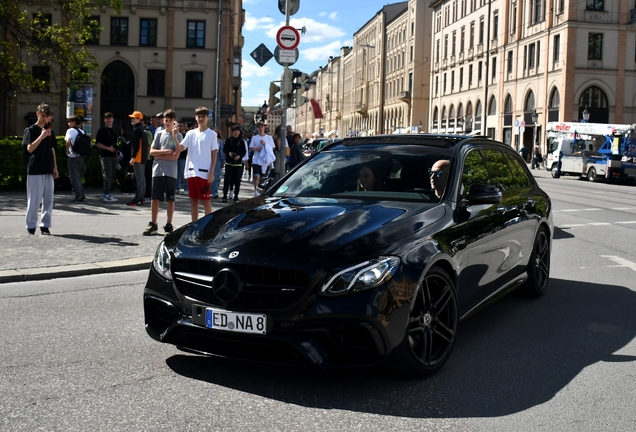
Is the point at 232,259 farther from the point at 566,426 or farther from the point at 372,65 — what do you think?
the point at 372,65

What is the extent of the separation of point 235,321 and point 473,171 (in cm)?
271

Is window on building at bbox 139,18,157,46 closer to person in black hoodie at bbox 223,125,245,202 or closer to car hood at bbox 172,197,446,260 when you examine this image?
person in black hoodie at bbox 223,125,245,202

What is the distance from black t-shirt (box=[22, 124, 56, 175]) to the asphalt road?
437cm

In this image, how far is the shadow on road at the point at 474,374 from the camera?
4.32 metres

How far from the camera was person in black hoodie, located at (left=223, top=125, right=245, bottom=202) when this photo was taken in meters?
17.7

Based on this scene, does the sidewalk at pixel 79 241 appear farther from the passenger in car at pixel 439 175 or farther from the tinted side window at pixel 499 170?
the passenger in car at pixel 439 175

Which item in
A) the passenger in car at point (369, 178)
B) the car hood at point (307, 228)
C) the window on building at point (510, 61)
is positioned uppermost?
the window on building at point (510, 61)

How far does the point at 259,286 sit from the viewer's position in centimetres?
439

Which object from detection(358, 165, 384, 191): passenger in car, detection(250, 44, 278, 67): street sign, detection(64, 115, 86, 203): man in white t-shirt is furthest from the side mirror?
detection(250, 44, 278, 67): street sign

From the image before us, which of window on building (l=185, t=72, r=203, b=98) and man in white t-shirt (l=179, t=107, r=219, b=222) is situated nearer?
man in white t-shirt (l=179, t=107, r=219, b=222)

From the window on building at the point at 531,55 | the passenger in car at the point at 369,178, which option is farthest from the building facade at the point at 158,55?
the passenger in car at the point at 369,178

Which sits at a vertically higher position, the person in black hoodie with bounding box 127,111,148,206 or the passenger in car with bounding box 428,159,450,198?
the person in black hoodie with bounding box 127,111,148,206

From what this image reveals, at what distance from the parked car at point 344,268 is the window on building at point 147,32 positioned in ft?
170

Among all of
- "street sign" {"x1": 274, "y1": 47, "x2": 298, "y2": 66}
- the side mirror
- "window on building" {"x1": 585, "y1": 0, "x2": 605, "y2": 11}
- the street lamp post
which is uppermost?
"window on building" {"x1": 585, "y1": 0, "x2": 605, "y2": 11}
